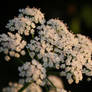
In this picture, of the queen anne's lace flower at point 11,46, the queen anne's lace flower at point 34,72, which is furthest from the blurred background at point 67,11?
the queen anne's lace flower at point 34,72

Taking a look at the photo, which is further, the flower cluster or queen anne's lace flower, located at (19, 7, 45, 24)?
queen anne's lace flower, located at (19, 7, 45, 24)

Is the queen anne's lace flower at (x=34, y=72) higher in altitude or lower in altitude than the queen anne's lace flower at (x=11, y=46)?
lower

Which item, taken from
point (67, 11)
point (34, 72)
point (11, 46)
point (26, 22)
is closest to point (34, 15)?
point (26, 22)

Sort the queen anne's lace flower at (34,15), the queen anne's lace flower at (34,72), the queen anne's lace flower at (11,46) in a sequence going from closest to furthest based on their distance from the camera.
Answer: the queen anne's lace flower at (34,72) < the queen anne's lace flower at (11,46) < the queen anne's lace flower at (34,15)

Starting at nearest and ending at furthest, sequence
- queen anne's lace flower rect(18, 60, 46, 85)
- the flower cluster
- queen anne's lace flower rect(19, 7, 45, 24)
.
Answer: queen anne's lace flower rect(18, 60, 46, 85) → the flower cluster → queen anne's lace flower rect(19, 7, 45, 24)

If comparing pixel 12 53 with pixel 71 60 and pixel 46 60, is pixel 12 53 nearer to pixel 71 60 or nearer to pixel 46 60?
pixel 46 60

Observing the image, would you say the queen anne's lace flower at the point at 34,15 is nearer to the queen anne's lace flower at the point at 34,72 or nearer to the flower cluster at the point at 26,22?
the flower cluster at the point at 26,22

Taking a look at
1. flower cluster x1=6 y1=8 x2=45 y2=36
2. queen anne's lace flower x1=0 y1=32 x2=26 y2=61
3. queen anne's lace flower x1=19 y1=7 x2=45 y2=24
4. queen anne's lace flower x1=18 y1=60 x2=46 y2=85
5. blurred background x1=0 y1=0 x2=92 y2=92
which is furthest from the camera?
blurred background x1=0 y1=0 x2=92 y2=92

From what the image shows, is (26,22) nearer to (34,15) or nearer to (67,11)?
(34,15)

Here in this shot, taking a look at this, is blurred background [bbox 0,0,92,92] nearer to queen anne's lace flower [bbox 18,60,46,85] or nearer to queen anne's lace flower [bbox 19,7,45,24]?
queen anne's lace flower [bbox 19,7,45,24]

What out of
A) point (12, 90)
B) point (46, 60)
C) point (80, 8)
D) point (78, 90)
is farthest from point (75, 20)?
point (46, 60)

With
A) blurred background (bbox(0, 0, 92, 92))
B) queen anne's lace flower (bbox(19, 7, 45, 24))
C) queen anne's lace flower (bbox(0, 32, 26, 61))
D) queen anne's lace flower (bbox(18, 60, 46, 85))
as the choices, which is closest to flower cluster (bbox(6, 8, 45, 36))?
queen anne's lace flower (bbox(19, 7, 45, 24))
